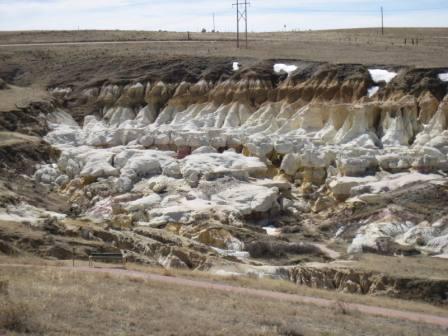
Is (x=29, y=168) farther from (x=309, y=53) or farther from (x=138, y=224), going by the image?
(x=309, y=53)

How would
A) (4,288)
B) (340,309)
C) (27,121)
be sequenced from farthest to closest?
1. (27,121)
2. (340,309)
3. (4,288)

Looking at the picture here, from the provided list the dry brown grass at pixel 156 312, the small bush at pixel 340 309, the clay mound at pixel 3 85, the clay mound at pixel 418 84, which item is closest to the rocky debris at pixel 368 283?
the small bush at pixel 340 309

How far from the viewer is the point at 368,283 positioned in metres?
28.0

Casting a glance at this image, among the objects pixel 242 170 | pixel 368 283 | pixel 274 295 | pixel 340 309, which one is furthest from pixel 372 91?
pixel 340 309

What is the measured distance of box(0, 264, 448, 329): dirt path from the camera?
20734 millimetres

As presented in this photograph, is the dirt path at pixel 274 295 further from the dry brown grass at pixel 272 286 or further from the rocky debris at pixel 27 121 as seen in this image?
the rocky debris at pixel 27 121

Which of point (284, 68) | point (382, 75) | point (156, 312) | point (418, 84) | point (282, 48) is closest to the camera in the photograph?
point (156, 312)

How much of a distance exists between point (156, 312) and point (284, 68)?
40.0m

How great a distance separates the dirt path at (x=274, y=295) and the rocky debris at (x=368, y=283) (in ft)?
15.6

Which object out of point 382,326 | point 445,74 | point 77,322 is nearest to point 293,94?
point 445,74

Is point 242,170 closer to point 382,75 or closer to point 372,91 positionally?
point 372,91

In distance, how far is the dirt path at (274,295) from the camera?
68.0 feet

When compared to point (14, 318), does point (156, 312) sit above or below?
below

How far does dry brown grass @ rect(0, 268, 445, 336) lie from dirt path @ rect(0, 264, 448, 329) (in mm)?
877
